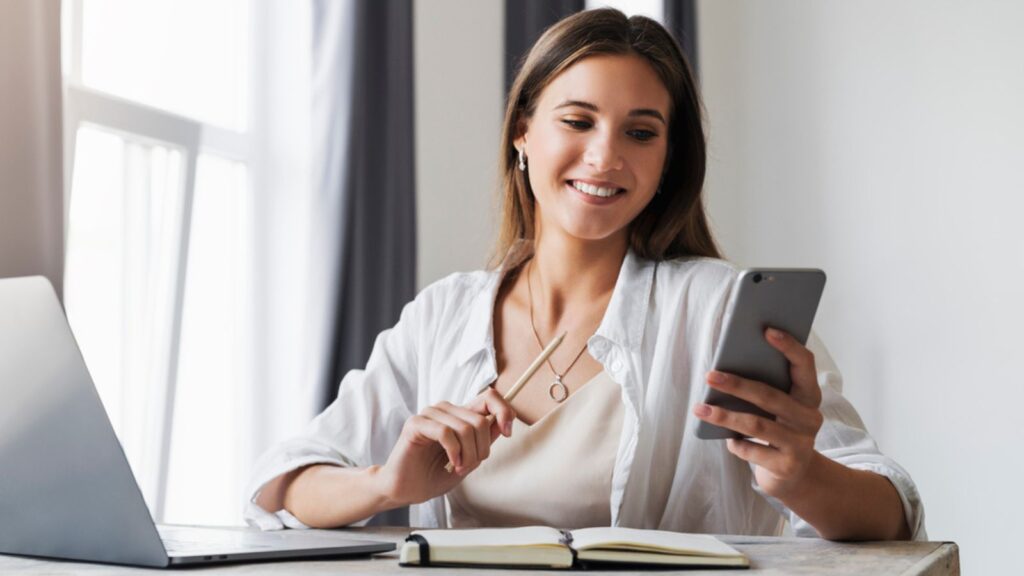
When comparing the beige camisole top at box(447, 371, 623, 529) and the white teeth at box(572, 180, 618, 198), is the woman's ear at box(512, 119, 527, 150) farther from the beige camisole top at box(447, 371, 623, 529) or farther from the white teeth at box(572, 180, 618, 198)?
the beige camisole top at box(447, 371, 623, 529)

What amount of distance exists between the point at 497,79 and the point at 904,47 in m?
1.40

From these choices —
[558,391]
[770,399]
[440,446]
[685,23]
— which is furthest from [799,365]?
[685,23]

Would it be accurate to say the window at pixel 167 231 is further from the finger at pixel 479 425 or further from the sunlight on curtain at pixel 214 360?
the finger at pixel 479 425

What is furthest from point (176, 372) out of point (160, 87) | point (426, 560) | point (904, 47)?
point (904, 47)

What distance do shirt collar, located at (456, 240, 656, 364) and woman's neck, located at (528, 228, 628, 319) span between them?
0.10 ft

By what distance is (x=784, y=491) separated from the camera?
3.93 ft

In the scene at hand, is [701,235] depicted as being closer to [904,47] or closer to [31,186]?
[31,186]

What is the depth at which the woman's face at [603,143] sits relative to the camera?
163cm

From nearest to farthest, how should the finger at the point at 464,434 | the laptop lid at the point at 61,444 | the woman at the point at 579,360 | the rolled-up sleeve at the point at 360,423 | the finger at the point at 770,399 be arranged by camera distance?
the laptop lid at the point at 61,444 → the finger at the point at 770,399 → the finger at the point at 464,434 → the woman at the point at 579,360 → the rolled-up sleeve at the point at 360,423

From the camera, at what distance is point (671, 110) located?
171 cm

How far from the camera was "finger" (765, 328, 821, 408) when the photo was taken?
1065mm

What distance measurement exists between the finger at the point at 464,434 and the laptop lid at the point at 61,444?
37 centimetres

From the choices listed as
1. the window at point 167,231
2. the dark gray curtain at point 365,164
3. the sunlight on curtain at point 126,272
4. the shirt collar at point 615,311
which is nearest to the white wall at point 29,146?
the window at point 167,231

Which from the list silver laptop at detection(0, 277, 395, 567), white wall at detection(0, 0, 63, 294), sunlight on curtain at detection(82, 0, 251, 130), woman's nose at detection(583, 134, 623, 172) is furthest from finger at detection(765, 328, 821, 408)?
sunlight on curtain at detection(82, 0, 251, 130)
